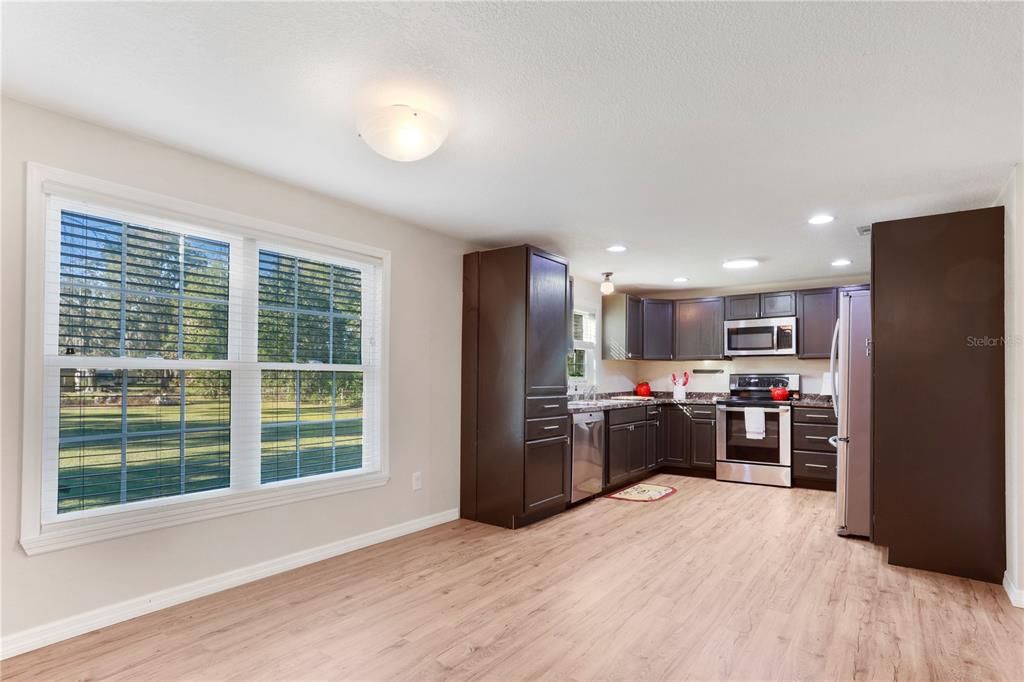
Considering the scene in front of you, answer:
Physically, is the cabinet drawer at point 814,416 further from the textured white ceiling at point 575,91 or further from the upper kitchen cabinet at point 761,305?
the textured white ceiling at point 575,91

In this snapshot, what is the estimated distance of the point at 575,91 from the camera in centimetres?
220

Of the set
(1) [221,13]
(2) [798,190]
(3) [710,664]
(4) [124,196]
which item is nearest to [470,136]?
(1) [221,13]

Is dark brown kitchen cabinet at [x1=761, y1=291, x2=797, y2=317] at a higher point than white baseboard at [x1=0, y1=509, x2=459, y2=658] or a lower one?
higher

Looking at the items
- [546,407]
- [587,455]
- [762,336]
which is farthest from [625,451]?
[762,336]

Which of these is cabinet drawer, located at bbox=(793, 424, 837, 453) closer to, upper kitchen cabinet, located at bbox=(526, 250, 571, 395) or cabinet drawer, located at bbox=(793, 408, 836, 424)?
cabinet drawer, located at bbox=(793, 408, 836, 424)

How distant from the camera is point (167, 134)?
2637 millimetres

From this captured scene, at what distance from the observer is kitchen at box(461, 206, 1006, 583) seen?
325 cm

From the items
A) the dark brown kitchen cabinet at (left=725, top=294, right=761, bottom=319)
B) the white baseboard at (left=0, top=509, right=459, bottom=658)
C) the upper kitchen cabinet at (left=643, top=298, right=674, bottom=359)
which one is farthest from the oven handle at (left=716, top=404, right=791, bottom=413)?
the white baseboard at (left=0, top=509, right=459, bottom=658)

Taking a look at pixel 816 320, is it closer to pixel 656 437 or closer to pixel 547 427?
pixel 656 437

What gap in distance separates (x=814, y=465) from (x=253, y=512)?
17.1ft

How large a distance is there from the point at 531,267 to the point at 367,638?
2750 millimetres

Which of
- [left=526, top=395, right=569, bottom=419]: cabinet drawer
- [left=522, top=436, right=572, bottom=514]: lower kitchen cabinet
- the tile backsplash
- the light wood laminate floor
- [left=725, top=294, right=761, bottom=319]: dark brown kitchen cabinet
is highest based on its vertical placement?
[left=725, top=294, right=761, bottom=319]: dark brown kitchen cabinet

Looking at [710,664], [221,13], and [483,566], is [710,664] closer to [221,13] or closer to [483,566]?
[483,566]

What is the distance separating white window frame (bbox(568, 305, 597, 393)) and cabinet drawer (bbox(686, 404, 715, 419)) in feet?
3.80
